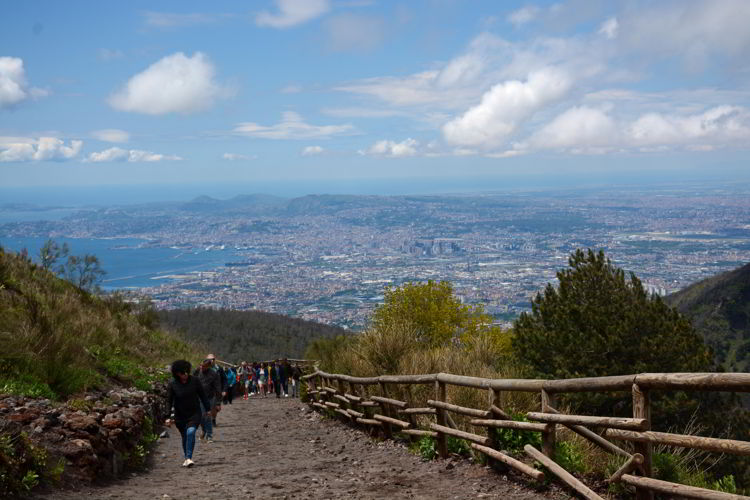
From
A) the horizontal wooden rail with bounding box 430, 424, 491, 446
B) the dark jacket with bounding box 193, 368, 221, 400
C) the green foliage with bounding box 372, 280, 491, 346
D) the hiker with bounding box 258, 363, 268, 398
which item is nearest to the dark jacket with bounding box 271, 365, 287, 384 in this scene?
the hiker with bounding box 258, 363, 268, 398

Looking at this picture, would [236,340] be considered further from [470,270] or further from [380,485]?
[470,270]

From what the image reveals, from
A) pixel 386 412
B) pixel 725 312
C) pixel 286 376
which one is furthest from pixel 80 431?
pixel 725 312

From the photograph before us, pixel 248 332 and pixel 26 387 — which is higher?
pixel 26 387

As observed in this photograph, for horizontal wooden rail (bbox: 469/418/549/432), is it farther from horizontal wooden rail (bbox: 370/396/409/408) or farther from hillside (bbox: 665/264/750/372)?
hillside (bbox: 665/264/750/372)

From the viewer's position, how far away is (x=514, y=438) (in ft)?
24.7

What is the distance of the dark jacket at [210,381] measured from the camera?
510 inches

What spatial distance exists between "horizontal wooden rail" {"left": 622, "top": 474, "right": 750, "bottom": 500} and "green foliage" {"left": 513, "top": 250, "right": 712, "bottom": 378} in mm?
16351

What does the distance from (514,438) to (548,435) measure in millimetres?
1173

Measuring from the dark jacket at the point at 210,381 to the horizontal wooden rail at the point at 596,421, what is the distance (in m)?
8.06

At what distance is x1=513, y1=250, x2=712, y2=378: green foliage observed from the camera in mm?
21422

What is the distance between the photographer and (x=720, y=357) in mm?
64750

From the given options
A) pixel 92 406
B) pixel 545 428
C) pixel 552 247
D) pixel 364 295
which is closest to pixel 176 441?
pixel 92 406

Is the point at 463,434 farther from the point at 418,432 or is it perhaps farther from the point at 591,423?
the point at 591,423

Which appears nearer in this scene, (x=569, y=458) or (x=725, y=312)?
(x=569, y=458)
